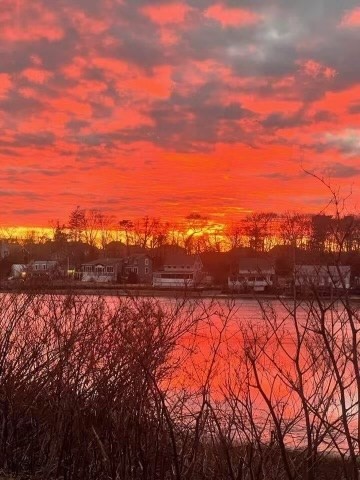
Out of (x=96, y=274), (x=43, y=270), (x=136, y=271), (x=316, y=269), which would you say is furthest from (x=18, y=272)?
(x=136, y=271)

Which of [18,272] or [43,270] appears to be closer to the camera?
[43,270]

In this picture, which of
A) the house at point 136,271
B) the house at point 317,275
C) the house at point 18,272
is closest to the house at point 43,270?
the house at point 18,272

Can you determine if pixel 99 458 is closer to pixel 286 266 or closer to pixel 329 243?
pixel 286 266

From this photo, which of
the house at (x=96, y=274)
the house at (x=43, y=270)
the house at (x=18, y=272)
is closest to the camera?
the house at (x=43, y=270)

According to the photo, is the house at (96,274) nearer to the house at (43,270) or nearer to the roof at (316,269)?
the house at (43,270)

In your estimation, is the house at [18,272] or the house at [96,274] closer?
the house at [18,272]

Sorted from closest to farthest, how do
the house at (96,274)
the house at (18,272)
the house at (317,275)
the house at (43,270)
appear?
the house at (317,275)
the house at (43,270)
the house at (18,272)
the house at (96,274)

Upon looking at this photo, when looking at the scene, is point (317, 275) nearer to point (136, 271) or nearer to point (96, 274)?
point (96, 274)

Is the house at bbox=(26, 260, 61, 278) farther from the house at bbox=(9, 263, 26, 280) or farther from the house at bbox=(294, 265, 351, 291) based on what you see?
the house at bbox=(294, 265, 351, 291)

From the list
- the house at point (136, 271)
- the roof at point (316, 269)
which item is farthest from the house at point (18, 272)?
the roof at point (316, 269)

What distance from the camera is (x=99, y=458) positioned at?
5.88 m

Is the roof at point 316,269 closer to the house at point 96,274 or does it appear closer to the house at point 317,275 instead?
the house at point 317,275

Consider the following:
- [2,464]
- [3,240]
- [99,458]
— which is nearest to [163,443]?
[99,458]

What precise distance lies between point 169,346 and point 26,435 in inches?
77.7
